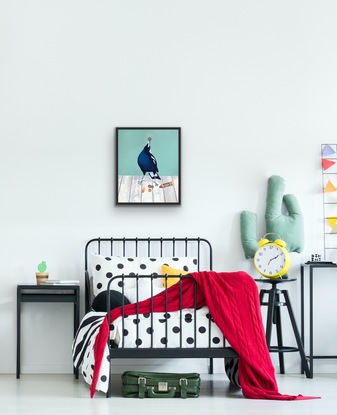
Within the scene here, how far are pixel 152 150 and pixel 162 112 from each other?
1.00ft

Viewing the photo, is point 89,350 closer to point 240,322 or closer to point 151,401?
point 151,401

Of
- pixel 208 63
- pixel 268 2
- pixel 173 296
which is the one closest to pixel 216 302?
pixel 173 296

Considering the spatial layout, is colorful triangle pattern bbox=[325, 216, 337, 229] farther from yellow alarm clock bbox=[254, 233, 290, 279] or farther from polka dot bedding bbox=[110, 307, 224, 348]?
polka dot bedding bbox=[110, 307, 224, 348]

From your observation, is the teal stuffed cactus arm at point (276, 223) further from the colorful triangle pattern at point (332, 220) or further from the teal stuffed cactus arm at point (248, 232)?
the colorful triangle pattern at point (332, 220)

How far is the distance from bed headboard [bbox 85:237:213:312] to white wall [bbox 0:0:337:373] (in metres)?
0.07

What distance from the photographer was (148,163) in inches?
243

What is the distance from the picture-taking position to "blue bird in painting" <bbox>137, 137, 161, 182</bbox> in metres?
6.18

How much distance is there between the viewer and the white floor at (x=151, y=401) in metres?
4.52

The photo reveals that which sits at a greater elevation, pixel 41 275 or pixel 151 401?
pixel 41 275

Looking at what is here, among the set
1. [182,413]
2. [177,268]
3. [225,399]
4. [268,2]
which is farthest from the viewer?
[268,2]

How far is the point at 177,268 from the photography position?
5957 millimetres

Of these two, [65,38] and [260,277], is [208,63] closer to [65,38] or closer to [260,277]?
[65,38]

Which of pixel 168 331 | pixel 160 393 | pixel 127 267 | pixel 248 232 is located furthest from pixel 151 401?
pixel 248 232

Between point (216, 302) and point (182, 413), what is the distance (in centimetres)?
75
